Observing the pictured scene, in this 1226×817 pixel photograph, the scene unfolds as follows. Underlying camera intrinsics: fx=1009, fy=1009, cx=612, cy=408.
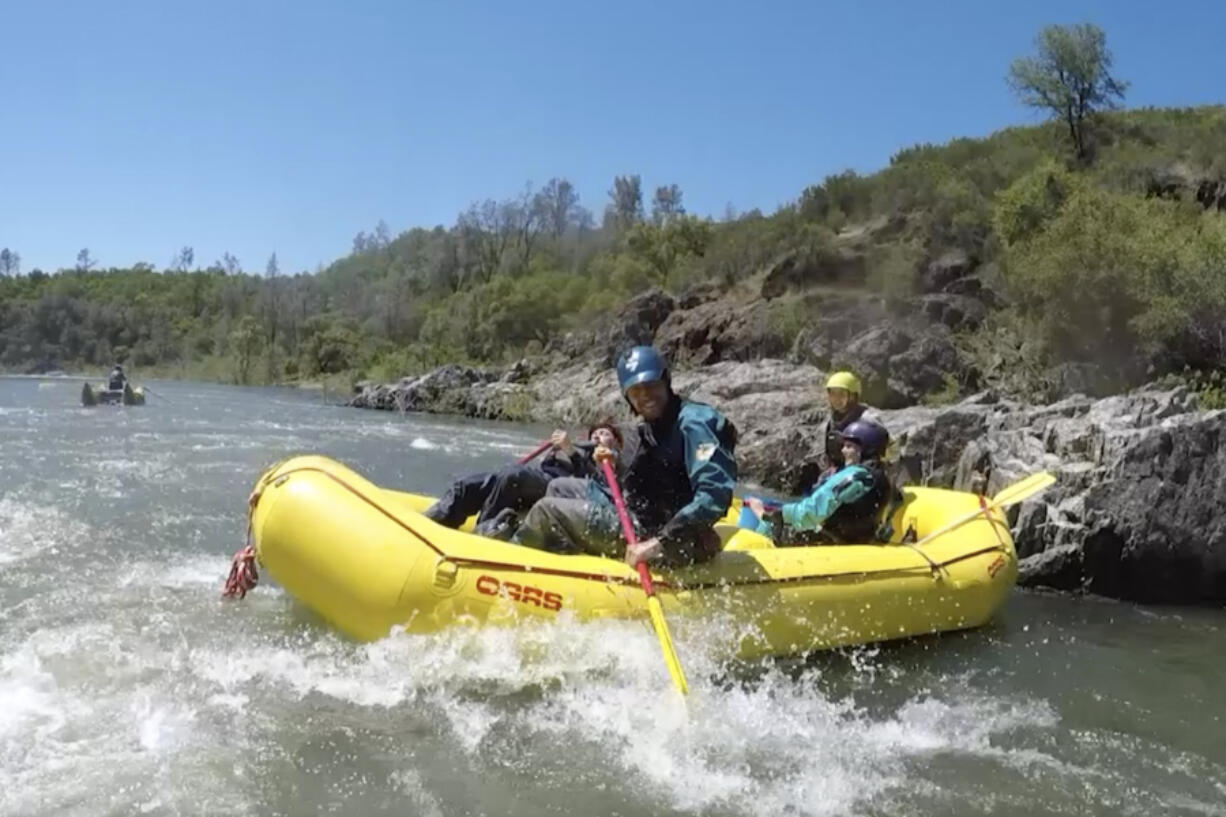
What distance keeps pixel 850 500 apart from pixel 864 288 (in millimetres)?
23329

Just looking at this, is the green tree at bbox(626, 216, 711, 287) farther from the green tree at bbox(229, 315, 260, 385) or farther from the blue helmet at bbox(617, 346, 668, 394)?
the blue helmet at bbox(617, 346, 668, 394)

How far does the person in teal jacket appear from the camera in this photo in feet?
21.0

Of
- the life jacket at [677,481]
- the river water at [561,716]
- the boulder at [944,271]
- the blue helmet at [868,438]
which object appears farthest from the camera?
the boulder at [944,271]

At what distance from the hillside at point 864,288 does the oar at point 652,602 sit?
33.4 ft

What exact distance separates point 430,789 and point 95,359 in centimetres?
8758

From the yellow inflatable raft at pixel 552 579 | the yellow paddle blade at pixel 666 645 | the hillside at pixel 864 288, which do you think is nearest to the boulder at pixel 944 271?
the hillside at pixel 864 288

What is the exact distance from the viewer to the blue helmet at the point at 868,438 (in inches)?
257

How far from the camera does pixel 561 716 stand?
4.54 m

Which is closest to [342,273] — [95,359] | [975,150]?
[95,359]

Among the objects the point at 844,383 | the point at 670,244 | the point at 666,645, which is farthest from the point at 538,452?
the point at 670,244

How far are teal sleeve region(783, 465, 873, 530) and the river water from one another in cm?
93

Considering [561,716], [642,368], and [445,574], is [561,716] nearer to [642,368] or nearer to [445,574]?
[445,574]

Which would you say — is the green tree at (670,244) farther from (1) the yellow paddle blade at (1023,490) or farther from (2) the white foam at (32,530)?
(1) the yellow paddle blade at (1023,490)

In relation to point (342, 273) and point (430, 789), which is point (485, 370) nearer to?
point (430, 789)
